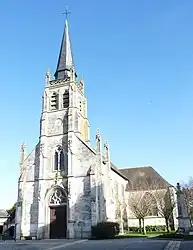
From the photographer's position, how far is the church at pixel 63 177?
91.1 feet

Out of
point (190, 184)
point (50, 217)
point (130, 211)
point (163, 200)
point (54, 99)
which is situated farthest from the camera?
point (190, 184)

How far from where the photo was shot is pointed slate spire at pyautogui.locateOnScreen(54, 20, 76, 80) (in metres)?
36.5

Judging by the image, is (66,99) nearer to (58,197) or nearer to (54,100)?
(54,100)

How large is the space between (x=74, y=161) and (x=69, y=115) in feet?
18.2

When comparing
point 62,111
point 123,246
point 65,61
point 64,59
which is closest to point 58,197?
point 62,111

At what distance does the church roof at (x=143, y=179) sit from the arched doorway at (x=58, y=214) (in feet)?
52.7

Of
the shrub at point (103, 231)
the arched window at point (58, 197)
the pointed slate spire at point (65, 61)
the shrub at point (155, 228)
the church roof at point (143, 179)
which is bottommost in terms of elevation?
the shrub at point (155, 228)

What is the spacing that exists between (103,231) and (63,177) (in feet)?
24.4

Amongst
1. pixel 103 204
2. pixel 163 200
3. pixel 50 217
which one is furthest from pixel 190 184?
pixel 50 217

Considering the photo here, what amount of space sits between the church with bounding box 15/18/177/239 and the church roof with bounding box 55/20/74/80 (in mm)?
1024

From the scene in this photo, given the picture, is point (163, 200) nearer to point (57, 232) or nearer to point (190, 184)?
point (190, 184)

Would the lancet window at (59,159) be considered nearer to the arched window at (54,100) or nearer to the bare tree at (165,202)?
the arched window at (54,100)

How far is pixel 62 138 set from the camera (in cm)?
3181

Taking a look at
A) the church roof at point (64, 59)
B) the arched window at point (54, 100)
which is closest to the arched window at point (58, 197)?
the arched window at point (54, 100)
